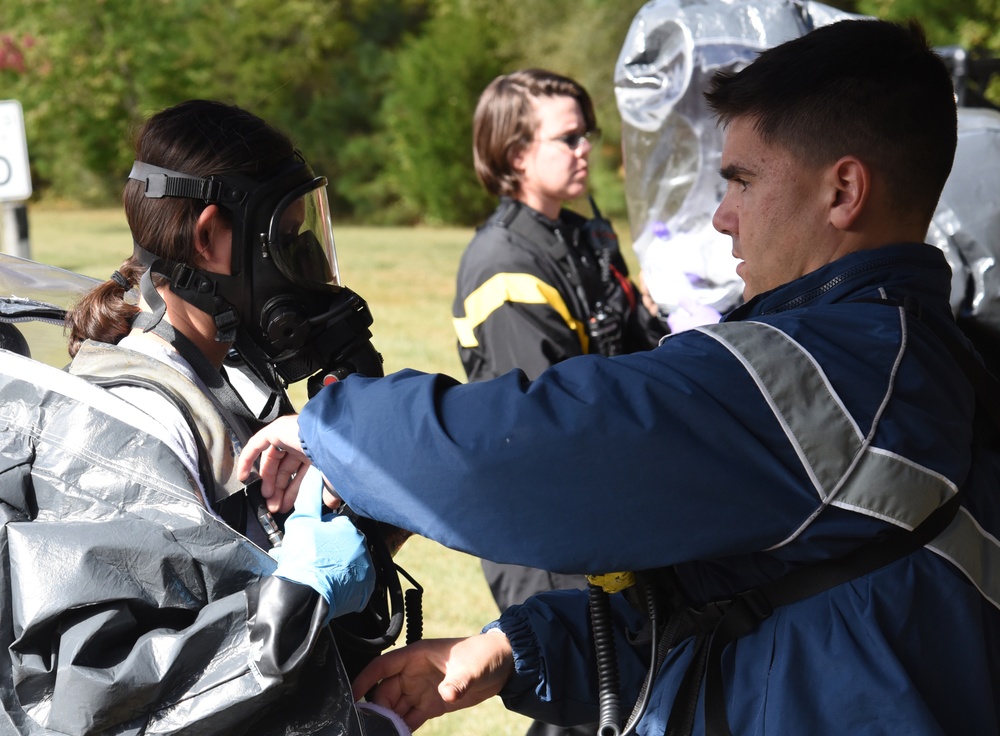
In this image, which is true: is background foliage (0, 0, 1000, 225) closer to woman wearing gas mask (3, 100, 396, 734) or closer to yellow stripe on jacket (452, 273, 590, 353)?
yellow stripe on jacket (452, 273, 590, 353)

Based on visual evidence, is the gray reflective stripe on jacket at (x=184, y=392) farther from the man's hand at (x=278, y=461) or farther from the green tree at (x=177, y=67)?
the green tree at (x=177, y=67)

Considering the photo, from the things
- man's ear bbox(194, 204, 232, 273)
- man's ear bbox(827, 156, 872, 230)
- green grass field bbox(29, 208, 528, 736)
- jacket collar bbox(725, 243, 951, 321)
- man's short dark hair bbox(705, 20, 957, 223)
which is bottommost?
green grass field bbox(29, 208, 528, 736)

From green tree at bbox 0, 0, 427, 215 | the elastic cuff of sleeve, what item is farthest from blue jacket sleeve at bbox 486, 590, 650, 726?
green tree at bbox 0, 0, 427, 215

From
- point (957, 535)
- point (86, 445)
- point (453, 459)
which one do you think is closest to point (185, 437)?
point (86, 445)

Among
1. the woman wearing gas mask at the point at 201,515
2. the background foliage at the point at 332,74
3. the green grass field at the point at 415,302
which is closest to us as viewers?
the woman wearing gas mask at the point at 201,515

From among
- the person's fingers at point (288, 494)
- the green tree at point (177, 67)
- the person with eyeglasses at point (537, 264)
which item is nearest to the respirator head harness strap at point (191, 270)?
the person's fingers at point (288, 494)

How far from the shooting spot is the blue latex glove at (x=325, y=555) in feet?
5.37

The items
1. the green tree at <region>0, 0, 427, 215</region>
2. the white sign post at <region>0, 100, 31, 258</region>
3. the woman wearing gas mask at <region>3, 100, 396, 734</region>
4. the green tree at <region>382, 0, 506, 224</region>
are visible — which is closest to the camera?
the woman wearing gas mask at <region>3, 100, 396, 734</region>

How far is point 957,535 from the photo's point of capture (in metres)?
1.50

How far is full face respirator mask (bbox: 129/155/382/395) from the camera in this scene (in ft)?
6.99

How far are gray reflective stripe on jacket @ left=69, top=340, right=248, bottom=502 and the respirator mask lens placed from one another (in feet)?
1.18

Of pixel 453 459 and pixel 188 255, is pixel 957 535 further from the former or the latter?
pixel 188 255

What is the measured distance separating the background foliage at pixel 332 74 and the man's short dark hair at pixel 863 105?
77.5 ft

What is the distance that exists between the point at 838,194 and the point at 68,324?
5.25 feet
